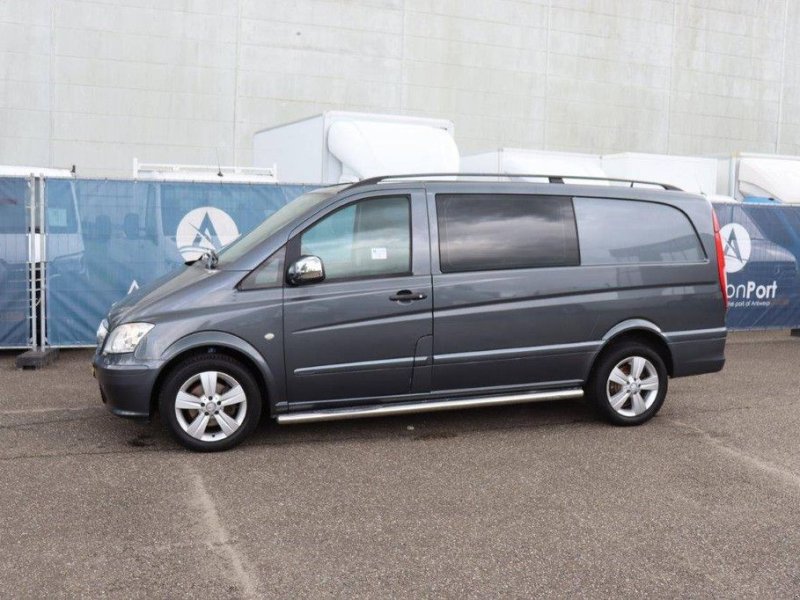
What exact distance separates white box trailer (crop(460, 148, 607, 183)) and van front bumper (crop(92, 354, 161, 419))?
907 centimetres

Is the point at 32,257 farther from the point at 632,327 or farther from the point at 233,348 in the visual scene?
the point at 632,327

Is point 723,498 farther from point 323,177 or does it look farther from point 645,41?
point 645,41

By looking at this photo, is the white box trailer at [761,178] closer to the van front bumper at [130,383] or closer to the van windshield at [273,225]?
the van windshield at [273,225]

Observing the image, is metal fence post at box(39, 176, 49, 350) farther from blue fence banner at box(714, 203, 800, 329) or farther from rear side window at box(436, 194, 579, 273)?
blue fence banner at box(714, 203, 800, 329)

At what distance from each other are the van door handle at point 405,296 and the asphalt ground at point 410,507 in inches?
39.5

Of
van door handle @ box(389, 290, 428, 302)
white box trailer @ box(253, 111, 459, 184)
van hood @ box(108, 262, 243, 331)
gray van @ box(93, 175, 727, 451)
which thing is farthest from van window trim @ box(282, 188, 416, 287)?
white box trailer @ box(253, 111, 459, 184)

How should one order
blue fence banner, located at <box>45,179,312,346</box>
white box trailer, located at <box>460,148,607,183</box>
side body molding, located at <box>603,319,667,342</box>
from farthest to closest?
white box trailer, located at <box>460,148,607,183</box> → blue fence banner, located at <box>45,179,312,346</box> → side body molding, located at <box>603,319,667,342</box>

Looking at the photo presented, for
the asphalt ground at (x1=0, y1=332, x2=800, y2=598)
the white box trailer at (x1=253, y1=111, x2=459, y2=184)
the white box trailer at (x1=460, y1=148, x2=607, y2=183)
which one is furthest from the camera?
the white box trailer at (x1=460, y1=148, x2=607, y2=183)

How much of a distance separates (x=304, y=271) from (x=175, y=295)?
86cm

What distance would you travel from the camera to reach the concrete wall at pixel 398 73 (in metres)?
19.0

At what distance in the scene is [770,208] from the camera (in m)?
11.7

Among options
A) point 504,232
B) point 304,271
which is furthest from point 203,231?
point 504,232

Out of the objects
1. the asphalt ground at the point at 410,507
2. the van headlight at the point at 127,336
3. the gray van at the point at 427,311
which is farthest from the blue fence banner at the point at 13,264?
the van headlight at the point at 127,336

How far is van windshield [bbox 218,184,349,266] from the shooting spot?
6270 millimetres
